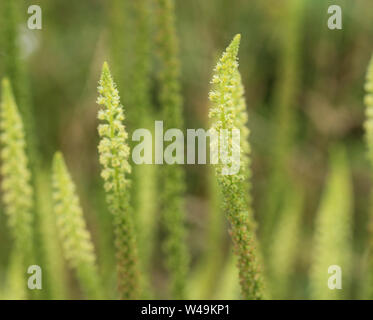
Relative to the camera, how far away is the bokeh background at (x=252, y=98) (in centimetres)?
168

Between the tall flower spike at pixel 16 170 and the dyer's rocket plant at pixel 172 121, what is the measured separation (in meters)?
0.24

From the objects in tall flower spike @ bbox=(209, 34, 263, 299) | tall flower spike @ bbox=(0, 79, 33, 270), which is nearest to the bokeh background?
tall flower spike @ bbox=(0, 79, 33, 270)

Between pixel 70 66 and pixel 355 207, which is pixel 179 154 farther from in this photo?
pixel 70 66

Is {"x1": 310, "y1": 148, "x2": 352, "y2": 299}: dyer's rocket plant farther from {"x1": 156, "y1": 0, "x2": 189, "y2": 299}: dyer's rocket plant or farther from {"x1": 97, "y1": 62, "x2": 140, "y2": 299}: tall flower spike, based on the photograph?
{"x1": 97, "y1": 62, "x2": 140, "y2": 299}: tall flower spike

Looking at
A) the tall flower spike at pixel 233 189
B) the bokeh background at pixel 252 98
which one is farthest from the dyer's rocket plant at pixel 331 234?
the tall flower spike at pixel 233 189

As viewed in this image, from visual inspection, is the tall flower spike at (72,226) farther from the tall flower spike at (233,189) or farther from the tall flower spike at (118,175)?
the tall flower spike at (233,189)

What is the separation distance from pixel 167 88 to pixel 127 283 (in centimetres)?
35

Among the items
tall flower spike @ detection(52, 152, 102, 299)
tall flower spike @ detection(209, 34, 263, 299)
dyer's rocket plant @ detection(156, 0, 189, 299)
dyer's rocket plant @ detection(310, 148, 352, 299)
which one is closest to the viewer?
tall flower spike @ detection(209, 34, 263, 299)

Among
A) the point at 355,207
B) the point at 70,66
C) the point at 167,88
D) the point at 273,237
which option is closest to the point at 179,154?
the point at 167,88

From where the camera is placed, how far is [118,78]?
128 centimetres

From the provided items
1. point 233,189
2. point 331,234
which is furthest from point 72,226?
point 331,234

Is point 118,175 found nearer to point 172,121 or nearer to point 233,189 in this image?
point 233,189

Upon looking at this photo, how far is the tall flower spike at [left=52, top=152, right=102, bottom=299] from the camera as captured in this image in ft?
2.87

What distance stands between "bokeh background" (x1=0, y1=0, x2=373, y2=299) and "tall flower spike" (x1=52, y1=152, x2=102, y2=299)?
19.3 inches
